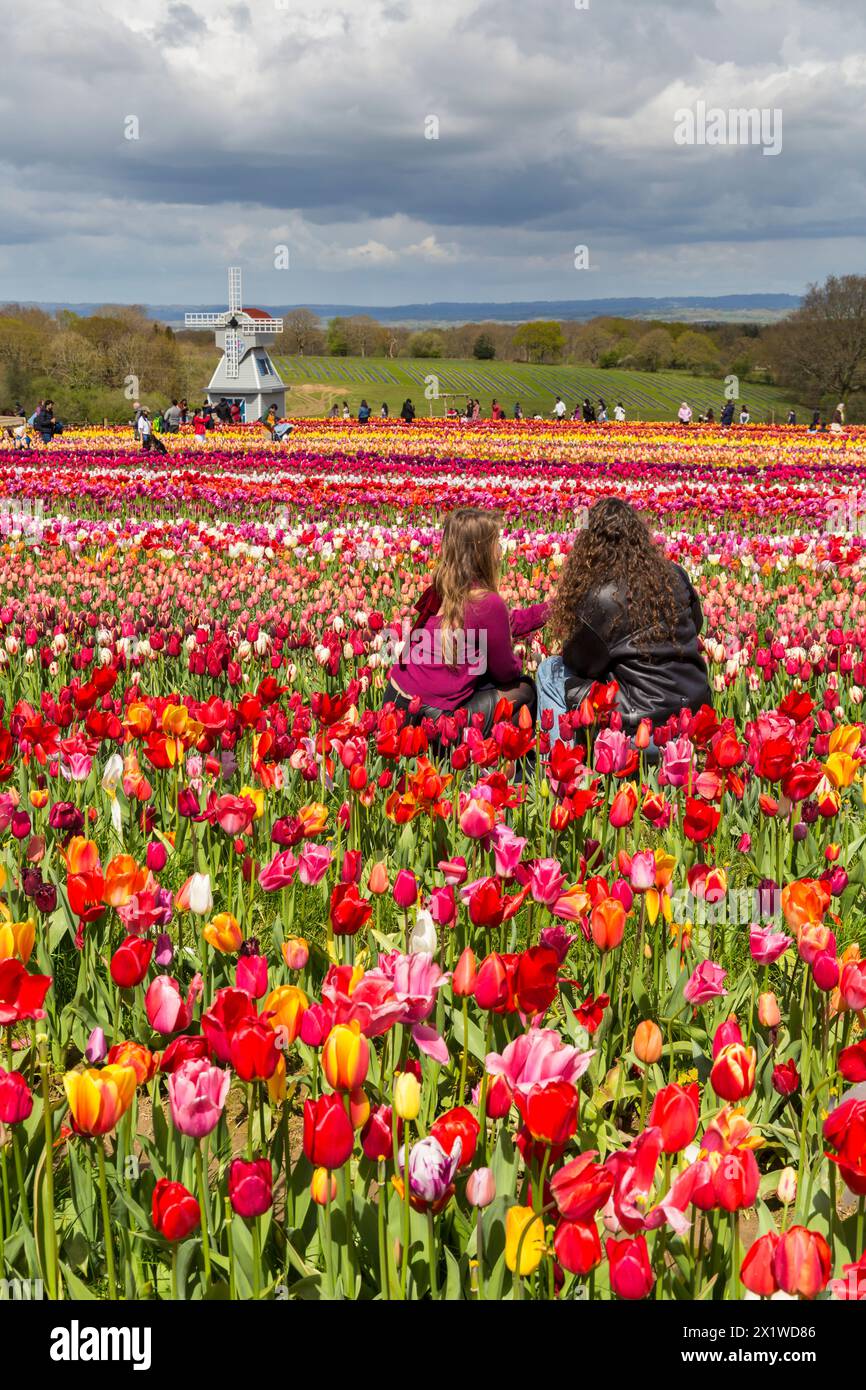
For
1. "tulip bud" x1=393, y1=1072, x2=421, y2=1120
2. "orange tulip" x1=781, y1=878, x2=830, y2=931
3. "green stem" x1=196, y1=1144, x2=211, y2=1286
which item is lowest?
"green stem" x1=196, y1=1144, x2=211, y2=1286

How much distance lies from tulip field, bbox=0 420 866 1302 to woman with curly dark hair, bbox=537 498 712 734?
0.50 meters

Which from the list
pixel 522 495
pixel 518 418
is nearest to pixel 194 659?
pixel 522 495

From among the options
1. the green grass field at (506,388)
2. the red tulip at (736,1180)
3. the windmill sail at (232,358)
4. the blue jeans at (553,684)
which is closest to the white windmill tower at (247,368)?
the windmill sail at (232,358)

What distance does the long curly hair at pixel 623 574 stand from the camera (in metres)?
5.26

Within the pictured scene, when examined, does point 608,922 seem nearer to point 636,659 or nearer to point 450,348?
point 636,659

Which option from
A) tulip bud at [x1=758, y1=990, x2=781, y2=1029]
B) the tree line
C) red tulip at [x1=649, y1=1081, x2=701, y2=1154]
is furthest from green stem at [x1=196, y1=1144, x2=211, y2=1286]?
the tree line

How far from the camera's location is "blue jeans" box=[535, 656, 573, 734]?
571 cm

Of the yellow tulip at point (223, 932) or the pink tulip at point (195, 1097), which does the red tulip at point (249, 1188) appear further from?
the yellow tulip at point (223, 932)

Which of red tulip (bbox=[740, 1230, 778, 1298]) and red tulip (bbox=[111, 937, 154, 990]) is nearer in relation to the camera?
red tulip (bbox=[740, 1230, 778, 1298])

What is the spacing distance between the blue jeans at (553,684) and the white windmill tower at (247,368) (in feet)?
177

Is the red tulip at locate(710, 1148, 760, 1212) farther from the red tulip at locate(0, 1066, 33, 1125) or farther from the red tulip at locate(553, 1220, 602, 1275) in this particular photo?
the red tulip at locate(0, 1066, 33, 1125)

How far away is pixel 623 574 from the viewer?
5289 millimetres

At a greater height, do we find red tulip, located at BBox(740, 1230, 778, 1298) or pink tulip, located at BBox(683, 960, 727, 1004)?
pink tulip, located at BBox(683, 960, 727, 1004)

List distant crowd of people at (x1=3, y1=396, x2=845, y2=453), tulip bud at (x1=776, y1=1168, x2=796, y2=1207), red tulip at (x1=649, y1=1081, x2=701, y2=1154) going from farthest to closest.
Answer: distant crowd of people at (x1=3, y1=396, x2=845, y2=453), tulip bud at (x1=776, y1=1168, x2=796, y2=1207), red tulip at (x1=649, y1=1081, x2=701, y2=1154)
